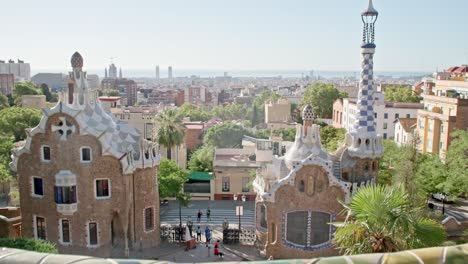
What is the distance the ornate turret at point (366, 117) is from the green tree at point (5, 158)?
87.4 ft

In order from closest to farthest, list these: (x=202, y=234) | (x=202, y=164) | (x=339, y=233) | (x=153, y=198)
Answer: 1. (x=339, y=233)
2. (x=153, y=198)
3. (x=202, y=234)
4. (x=202, y=164)

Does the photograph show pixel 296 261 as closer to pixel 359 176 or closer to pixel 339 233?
pixel 339 233

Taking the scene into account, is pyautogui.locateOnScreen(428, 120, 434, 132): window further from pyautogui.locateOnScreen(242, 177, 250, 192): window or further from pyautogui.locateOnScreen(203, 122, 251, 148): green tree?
pyautogui.locateOnScreen(203, 122, 251, 148): green tree

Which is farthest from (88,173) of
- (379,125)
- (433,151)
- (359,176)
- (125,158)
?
(379,125)

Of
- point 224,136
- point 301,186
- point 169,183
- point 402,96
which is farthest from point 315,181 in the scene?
point 402,96

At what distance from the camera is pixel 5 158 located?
1559 inches

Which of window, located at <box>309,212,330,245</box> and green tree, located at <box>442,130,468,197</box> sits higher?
green tree, located at <box>442,130,468,197</box>

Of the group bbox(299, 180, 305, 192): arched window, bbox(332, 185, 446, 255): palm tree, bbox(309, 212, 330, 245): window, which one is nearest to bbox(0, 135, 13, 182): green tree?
bbox(299, 180, 305, 192): arched window

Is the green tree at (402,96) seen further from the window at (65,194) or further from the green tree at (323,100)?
the window at (65,194)

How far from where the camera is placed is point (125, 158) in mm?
25656

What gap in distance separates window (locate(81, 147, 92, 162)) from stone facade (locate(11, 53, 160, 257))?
0.17 feet

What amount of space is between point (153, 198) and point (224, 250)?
533cm

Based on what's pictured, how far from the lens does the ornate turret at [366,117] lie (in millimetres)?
25766

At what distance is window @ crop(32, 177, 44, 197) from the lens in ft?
84.9
